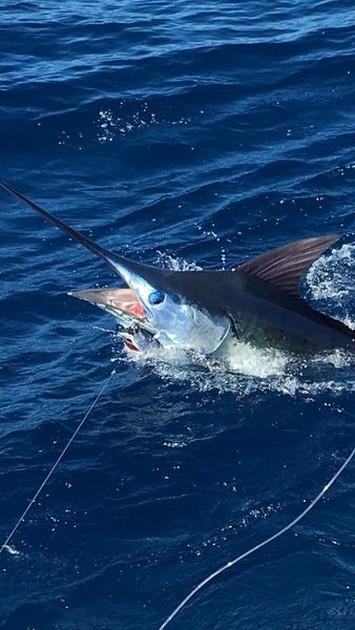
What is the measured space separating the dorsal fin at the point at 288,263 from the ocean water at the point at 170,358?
679 mm

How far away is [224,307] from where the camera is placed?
34.4 feet

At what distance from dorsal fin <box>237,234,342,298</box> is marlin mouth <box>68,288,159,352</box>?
0.95 m

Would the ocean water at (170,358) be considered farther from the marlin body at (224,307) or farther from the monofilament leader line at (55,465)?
the marlin body at (224,307)

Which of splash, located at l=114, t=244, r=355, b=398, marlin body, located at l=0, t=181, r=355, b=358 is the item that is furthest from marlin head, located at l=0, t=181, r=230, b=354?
splash, located at l=114, t=244, r=355, b=398


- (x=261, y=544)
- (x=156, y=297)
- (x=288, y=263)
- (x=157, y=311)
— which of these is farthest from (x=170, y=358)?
(x=261, y=544)

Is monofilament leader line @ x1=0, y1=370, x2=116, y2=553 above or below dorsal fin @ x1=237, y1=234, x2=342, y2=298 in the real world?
below

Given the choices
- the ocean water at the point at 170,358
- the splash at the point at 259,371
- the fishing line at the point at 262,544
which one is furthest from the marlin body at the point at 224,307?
the fishing line at the point at 262,544

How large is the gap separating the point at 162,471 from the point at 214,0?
16072mm

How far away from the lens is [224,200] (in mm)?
15180

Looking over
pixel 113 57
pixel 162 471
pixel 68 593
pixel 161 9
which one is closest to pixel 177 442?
pixel 162 471

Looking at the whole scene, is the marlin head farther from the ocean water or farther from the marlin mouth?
the ocean water

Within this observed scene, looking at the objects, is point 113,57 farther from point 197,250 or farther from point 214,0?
point 197,250

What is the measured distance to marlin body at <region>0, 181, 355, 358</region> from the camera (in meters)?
10.4

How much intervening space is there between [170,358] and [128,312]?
2.32ft
